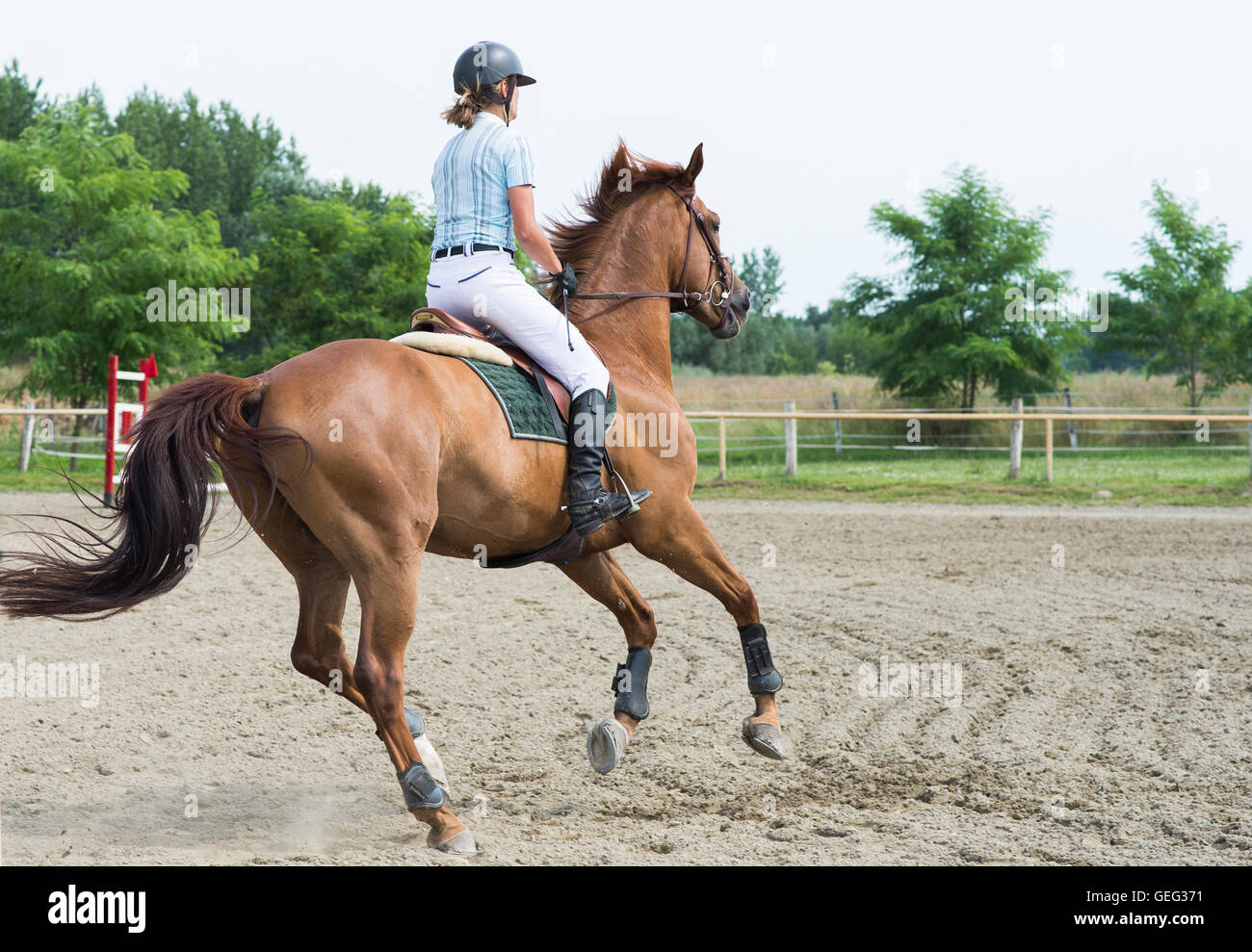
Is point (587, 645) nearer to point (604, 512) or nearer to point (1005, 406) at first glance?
point (604, 512)

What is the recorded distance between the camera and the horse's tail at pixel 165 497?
3.62 m

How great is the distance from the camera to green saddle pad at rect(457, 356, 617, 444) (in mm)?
3988

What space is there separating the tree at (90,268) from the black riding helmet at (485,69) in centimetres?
1745

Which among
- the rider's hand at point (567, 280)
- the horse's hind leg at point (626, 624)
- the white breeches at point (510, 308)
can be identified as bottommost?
the horse's hind leg at point (626, 624)

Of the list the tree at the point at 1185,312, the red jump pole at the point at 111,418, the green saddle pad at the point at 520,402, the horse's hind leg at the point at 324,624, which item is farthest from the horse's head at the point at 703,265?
the tree at the point at 1185,312

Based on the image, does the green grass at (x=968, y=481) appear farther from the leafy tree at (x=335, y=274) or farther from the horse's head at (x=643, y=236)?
the horse's head at (x=643, y=236)

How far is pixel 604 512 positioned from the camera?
4.24 meters

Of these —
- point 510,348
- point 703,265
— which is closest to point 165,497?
point 510,348

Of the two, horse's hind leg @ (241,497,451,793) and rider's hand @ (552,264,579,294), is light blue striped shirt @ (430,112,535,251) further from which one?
horse's hind leg @ (241,497,451,793)

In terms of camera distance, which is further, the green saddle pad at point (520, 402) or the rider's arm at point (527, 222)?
the rider's arm at point (527, 222)

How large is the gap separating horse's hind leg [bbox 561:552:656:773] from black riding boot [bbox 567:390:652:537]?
0.52 metres

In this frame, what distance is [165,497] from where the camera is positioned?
3.66 m

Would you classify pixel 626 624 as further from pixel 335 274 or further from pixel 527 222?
pixel 335 274
